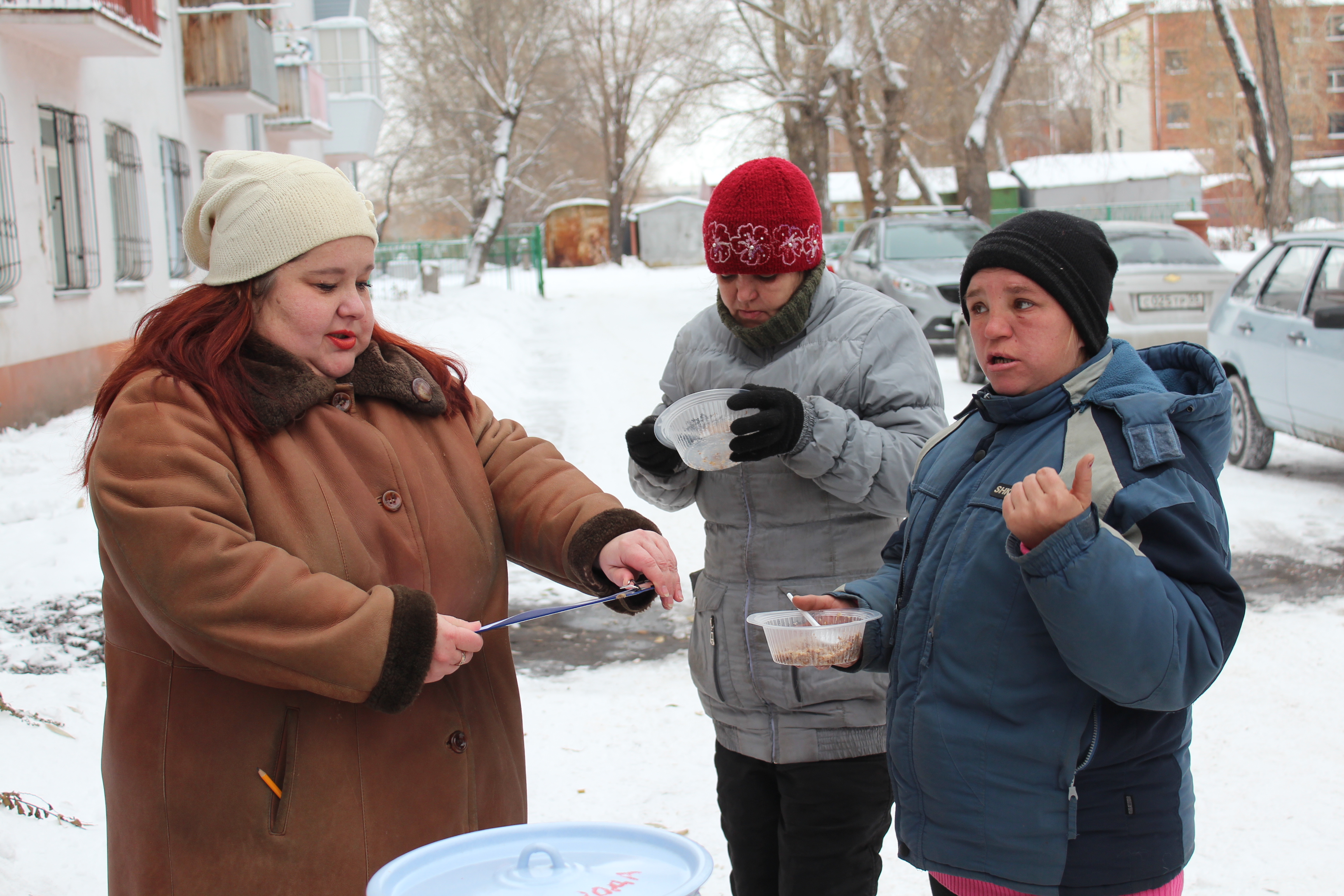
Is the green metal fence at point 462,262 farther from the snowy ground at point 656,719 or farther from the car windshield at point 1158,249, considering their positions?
the snowy ground at point 656,719

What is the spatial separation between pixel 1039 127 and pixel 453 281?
107ft

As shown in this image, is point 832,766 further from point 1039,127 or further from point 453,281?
point 1039,127

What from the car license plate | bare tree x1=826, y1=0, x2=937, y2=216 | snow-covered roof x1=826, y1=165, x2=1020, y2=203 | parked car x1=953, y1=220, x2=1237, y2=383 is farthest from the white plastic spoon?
snow-covered roof x1=826, y1=165, x2=1020, y2=203

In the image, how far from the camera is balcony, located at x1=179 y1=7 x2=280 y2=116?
1561 cm

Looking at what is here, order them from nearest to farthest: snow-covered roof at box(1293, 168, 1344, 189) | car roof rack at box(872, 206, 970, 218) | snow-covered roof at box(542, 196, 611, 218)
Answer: car roof rack at box(872, 206, 970, 218)
snow-covered roof at box(1293, 168, 1344, 189)
snow-covered roof at box(542, 196, 611, 218)

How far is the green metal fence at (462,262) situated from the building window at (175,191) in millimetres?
9424

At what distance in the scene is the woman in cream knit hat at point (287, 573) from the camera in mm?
1696

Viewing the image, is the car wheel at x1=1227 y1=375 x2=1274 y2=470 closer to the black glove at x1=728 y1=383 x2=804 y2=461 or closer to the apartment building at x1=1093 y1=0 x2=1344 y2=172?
the black glove at x1=728 y1=383 x2=804 y2=461

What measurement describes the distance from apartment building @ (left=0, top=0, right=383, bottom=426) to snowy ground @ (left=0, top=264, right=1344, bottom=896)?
7.34 ft

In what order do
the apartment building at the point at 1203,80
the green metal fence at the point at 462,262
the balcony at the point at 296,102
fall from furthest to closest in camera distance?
1. the green metal fence at the point at 462,262
2. the apartment building at the point at 1203,80
3. the balcony at the point at 296,102

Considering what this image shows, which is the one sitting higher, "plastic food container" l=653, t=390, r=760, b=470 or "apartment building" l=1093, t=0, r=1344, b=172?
"apartment building" l=1093, t=0, r=1344, b=172

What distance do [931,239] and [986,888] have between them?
1391cm

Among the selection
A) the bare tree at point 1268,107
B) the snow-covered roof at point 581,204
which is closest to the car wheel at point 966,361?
the bare tree at point 1268,107

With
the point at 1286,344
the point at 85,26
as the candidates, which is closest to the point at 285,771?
the point at 1286,344
